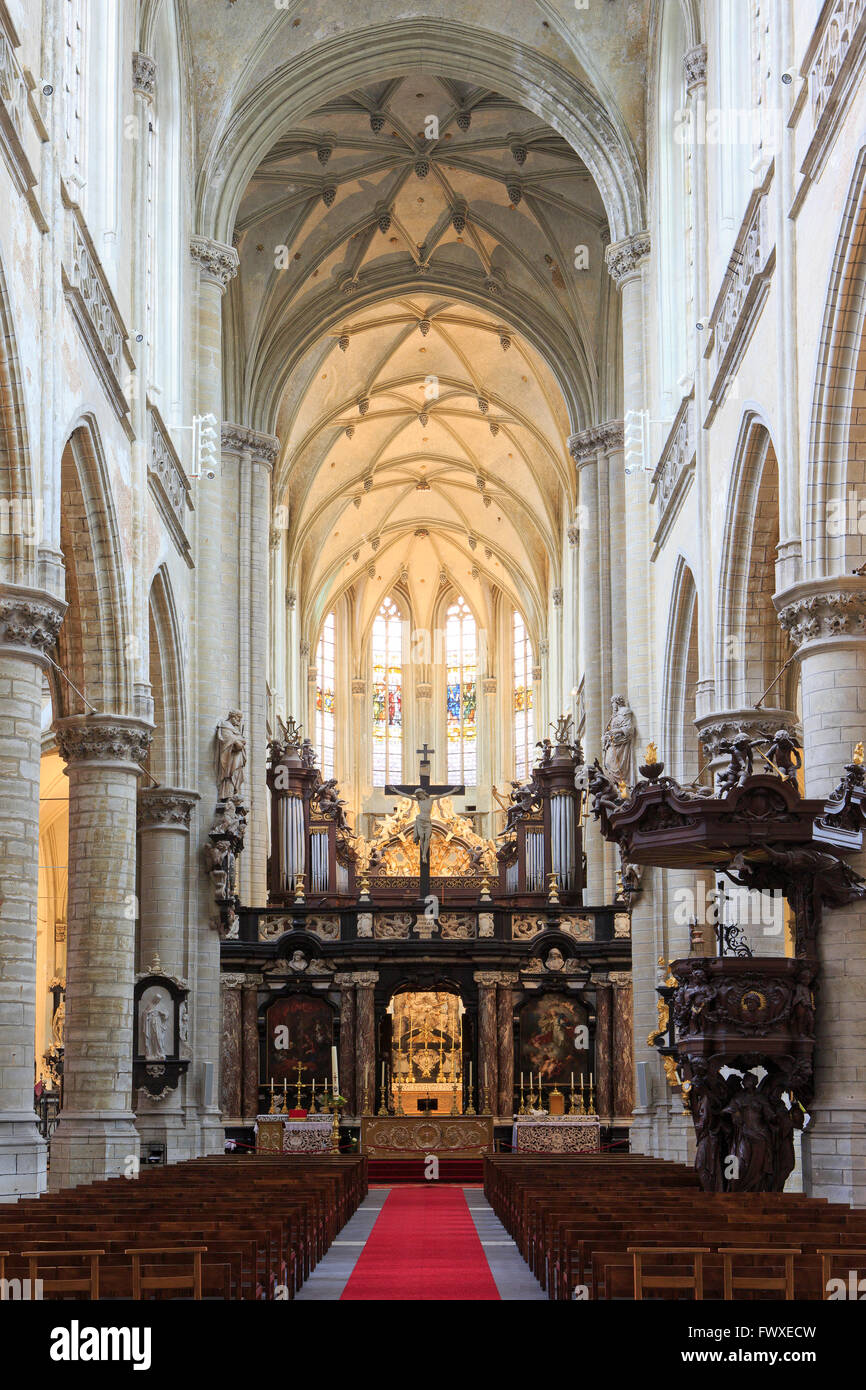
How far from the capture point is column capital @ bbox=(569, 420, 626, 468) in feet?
117

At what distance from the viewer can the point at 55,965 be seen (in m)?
41.3

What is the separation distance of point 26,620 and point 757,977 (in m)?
7.12

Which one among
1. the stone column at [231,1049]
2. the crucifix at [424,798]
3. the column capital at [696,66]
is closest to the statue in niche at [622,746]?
the crucifix at [424,798]

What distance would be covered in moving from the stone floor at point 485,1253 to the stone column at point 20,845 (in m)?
2.79

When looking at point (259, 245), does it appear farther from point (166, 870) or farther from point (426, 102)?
point (166, 870)

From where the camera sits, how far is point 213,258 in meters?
28.5

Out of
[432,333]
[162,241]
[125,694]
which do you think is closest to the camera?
[125,694]

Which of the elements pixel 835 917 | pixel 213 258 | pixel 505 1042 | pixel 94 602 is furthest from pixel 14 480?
pixel 505 1042

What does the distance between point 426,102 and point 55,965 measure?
2158 cm

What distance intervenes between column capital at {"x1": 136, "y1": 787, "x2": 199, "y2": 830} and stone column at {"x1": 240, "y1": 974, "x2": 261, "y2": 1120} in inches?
271

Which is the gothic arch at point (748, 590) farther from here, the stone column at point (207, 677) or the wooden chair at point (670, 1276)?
the wooden chair at point (670, 1276)

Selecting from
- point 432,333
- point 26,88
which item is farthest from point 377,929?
point 26,88

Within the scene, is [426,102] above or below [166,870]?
above

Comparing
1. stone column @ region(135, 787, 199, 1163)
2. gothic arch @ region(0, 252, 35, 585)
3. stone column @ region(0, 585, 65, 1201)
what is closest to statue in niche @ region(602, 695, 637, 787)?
stone column @ region(135, 787, 199, 1163)
